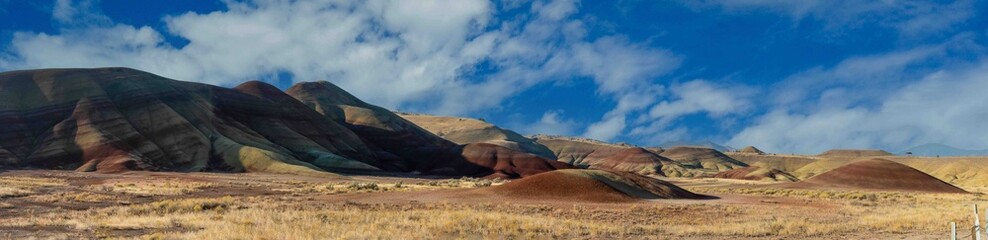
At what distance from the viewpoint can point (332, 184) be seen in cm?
7138

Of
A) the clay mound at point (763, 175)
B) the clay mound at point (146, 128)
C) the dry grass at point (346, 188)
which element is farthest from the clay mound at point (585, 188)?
the clay mound at point (763, 175)

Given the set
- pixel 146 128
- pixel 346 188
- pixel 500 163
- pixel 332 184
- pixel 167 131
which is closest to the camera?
pixel 346 188

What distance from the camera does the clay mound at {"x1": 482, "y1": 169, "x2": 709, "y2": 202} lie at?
154 ft

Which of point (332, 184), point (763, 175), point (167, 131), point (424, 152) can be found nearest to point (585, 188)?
point (332, 184)

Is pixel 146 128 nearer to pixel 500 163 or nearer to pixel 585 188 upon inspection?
pixel 500 163

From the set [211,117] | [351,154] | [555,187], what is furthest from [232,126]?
[555,187]

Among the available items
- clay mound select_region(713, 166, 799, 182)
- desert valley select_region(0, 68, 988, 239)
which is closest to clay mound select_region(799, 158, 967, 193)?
desert valley select_region(0, 68, 988, 239)

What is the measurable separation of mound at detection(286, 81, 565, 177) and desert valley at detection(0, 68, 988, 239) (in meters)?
0.68

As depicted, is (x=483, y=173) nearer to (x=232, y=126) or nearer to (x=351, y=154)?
(x=351, y=154)

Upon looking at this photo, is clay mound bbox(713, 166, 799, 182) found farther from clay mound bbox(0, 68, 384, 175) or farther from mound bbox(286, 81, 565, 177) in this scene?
clay mound bbox(0, 68, 384, 175)

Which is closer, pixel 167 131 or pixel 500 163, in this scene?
pixel 167 131

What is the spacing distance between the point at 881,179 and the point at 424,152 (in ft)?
330

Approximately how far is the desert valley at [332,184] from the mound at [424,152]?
2.24 ft

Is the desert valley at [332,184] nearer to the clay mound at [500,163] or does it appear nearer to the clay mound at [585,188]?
the clay mound at [585,188]
